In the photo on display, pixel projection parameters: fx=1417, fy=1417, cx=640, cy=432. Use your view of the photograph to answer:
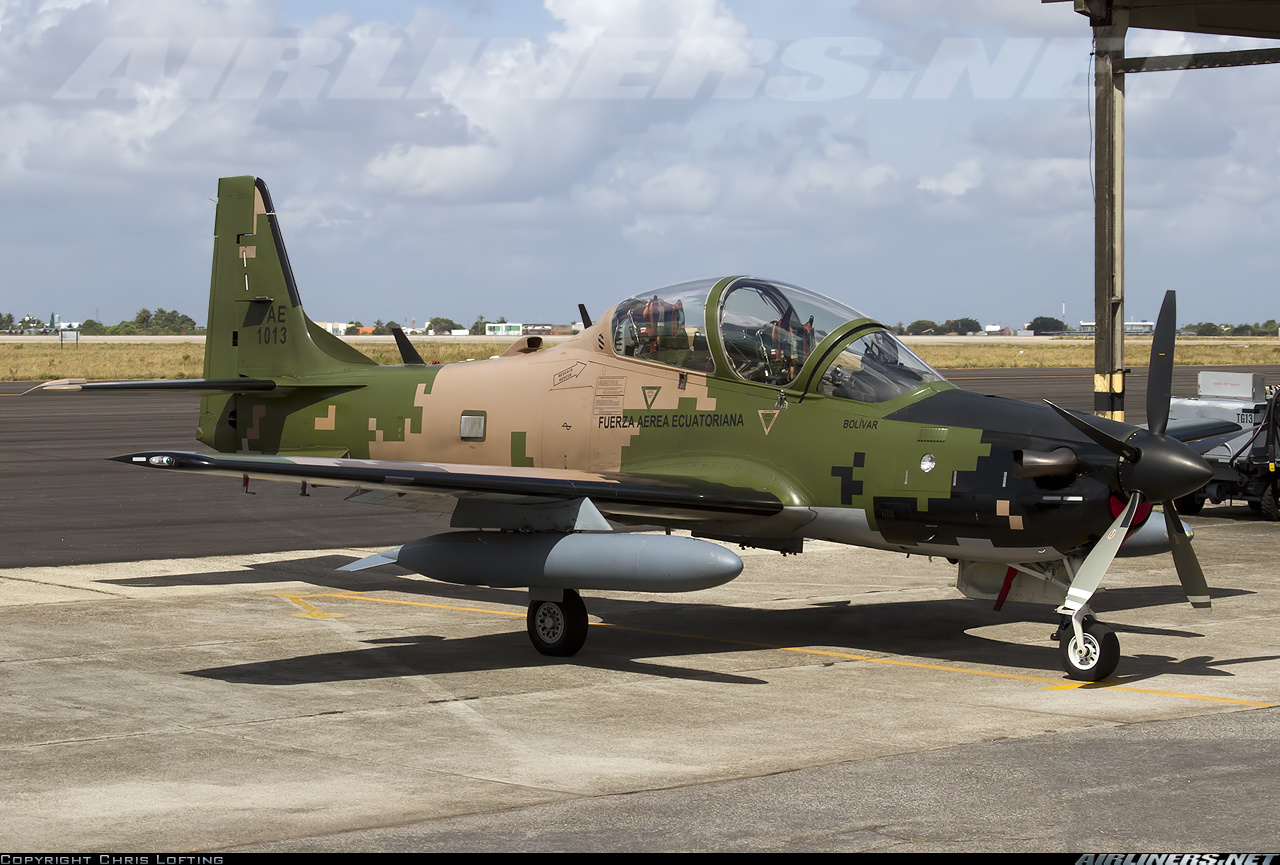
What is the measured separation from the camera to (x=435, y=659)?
1109 cm

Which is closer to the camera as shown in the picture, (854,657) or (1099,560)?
(1099,560)

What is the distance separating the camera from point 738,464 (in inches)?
451

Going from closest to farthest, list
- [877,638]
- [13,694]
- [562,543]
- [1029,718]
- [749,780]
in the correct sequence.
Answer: [749,780], [1029,718], [13,694], [562,543], [877,638]

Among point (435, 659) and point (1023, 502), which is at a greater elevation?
point (1023, 502)

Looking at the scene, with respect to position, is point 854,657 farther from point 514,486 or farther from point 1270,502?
point 1270,502

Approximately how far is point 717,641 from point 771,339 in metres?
2.62

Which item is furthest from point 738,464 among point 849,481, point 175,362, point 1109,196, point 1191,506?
point 175,362

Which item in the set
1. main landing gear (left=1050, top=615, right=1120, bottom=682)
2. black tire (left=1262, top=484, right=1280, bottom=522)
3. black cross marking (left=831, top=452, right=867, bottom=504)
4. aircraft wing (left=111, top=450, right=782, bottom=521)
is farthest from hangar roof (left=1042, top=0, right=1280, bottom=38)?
main landing gear (left=1050, top=615, right=1120, bottom=682)

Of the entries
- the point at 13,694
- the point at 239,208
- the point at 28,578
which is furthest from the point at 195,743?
the point at 239,208

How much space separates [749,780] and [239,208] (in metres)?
10.5

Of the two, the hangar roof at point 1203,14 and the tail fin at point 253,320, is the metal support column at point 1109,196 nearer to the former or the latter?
the hangar roof at point 1203,14

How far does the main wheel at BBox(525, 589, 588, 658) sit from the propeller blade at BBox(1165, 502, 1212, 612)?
4.50 meters

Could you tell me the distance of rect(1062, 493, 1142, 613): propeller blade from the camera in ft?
31.9

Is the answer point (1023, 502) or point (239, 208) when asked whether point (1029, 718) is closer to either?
point (1023, 502)
